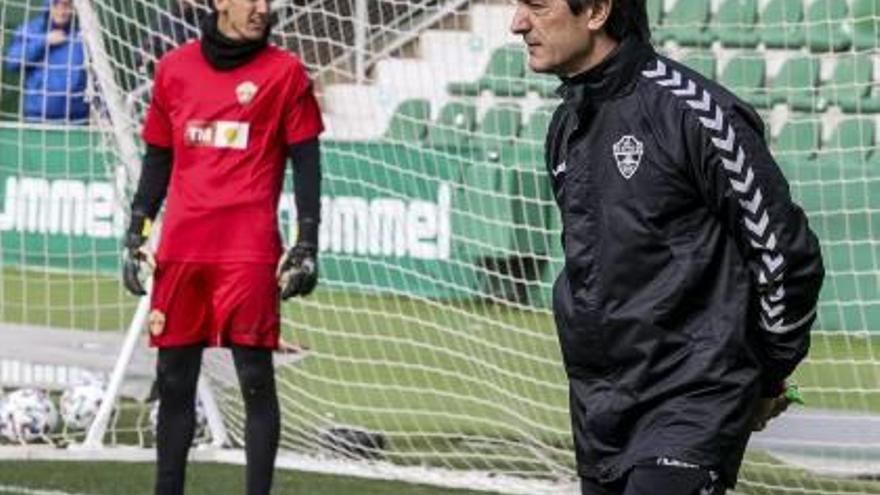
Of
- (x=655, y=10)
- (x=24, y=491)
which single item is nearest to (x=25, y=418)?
(x=24, y=491)

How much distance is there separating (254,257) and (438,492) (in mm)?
1582

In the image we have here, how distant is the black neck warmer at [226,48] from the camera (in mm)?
7246

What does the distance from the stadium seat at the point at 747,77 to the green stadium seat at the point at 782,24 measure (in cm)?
14

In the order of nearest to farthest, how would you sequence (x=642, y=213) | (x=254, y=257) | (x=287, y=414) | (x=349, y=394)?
(x=642, y=213)
(x=254, y=257)
(x=287, y=414)
(x=349, y=394)

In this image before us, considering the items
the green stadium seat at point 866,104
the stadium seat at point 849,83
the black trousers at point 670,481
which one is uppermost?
the stadium seat at point 849,83

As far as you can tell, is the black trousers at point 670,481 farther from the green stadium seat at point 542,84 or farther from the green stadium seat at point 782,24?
the green stadium seat at point 782,24

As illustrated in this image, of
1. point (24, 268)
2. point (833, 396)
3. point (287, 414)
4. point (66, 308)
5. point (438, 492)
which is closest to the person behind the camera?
point (438, 492)

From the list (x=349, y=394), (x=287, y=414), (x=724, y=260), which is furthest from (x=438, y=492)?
(x=724, y=260)

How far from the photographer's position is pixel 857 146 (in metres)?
10.0

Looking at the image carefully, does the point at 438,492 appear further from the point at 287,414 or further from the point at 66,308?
the point at 66,308

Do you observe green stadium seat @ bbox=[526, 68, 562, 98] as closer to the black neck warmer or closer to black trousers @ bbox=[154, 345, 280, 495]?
the black neck warmer

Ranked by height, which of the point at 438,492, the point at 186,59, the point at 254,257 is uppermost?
the point at 186,59

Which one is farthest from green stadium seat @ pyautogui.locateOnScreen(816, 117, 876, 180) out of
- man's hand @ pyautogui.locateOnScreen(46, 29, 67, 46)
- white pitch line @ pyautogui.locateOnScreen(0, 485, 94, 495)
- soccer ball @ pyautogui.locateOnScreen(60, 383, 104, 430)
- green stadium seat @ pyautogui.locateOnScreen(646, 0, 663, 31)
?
white pitch line @ pyautogui.locateOnScreen(0, 485, 94, 495)

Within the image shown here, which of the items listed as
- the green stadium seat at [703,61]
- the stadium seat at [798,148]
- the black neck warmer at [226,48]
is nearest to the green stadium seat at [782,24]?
the green stadium seat at [703,61]
